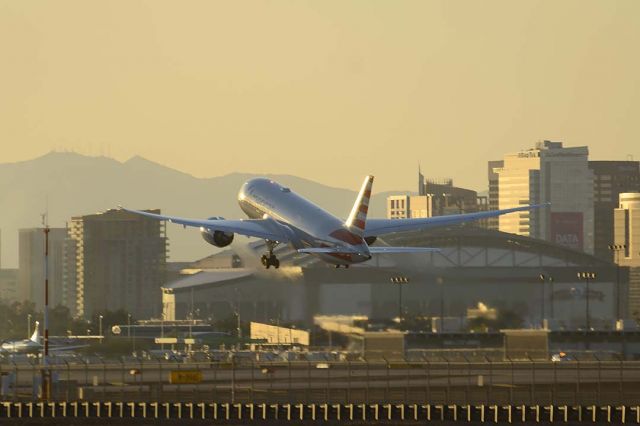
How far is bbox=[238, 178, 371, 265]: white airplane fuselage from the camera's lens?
138 meters

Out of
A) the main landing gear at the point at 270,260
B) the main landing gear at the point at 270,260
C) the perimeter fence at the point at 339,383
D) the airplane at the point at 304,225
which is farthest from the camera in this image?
the main landing gear at the point at 270,260

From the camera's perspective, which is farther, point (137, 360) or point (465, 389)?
point (137, 360)

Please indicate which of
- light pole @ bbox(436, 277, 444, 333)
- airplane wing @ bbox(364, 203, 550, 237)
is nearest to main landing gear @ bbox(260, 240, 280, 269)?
airplane wing @ bbox(364, 203, 550, 237)

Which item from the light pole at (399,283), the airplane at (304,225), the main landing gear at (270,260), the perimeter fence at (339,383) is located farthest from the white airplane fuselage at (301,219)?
the light pole at (399,283)

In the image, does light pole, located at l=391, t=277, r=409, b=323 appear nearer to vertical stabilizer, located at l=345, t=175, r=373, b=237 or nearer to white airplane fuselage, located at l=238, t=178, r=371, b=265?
white airplane fuselage, located at l=238, t=178, r=371, b=265

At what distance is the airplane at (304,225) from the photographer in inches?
5428

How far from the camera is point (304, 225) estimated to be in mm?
144875

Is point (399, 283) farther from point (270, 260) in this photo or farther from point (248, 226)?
point (248, 226)

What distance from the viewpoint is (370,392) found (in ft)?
433

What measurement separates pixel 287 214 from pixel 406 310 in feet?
147

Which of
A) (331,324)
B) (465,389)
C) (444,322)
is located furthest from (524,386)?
(444,322)

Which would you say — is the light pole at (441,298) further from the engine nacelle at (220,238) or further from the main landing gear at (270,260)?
the engine nacelle at (220,238)

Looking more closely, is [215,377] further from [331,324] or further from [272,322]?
[272,322]

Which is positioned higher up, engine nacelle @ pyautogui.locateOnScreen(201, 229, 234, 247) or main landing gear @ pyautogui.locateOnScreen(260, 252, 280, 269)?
engine nacelle @ pyautogui.locateOnScreen(201, 229, 234, 247)
